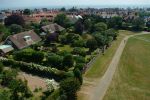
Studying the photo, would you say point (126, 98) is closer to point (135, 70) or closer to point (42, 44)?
point (135, 70)

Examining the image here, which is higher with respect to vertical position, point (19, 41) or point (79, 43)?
point (19, 41)

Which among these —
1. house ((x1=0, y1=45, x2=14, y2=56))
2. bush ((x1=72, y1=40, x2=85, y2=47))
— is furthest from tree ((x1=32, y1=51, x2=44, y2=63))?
bush ((x1=72, y1=40, x2=85, y2=47))

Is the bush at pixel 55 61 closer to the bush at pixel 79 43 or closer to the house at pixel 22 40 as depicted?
the house at pixel 22 40

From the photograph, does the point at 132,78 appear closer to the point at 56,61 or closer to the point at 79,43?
the point at 56,61

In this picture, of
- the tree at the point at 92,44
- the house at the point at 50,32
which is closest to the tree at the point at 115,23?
the house at the point at 50,32

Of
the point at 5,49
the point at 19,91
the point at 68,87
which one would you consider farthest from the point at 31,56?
the point at 68,87

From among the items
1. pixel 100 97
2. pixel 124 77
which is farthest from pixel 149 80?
pixel 100 97
